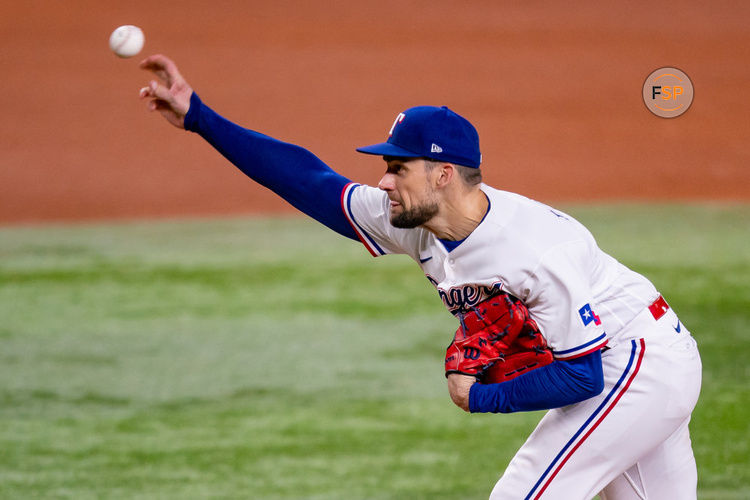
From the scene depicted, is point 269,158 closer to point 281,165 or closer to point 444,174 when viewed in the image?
point 281,165

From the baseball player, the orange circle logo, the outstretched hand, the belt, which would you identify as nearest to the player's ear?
the baseball player

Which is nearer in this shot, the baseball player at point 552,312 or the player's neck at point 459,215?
the baseball player at point 552,312

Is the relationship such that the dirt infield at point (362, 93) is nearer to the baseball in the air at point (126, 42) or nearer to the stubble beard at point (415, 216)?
the baseball in the air at point (126, 42)

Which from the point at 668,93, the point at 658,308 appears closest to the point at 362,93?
the point at 668,93

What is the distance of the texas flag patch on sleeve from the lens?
271 centimetres

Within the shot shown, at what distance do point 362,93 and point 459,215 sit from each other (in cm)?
1136

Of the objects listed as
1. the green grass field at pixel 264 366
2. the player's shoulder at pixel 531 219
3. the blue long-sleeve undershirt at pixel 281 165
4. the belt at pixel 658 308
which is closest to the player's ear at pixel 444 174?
the player's shoulder at pixel 531 219

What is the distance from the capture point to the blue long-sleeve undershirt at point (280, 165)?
3.27m

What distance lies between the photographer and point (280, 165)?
3.29 m

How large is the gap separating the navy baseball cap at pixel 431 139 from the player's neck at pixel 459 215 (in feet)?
0.32

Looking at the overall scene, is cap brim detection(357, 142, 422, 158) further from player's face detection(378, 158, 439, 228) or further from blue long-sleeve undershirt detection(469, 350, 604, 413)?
blue long-sleeve undershirt detection(469, 350, 604, 413)

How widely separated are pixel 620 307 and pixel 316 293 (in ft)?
17.6

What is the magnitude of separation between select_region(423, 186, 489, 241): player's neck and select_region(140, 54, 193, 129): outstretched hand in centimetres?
93

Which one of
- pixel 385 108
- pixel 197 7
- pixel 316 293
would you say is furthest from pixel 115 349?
pixel 197 7
